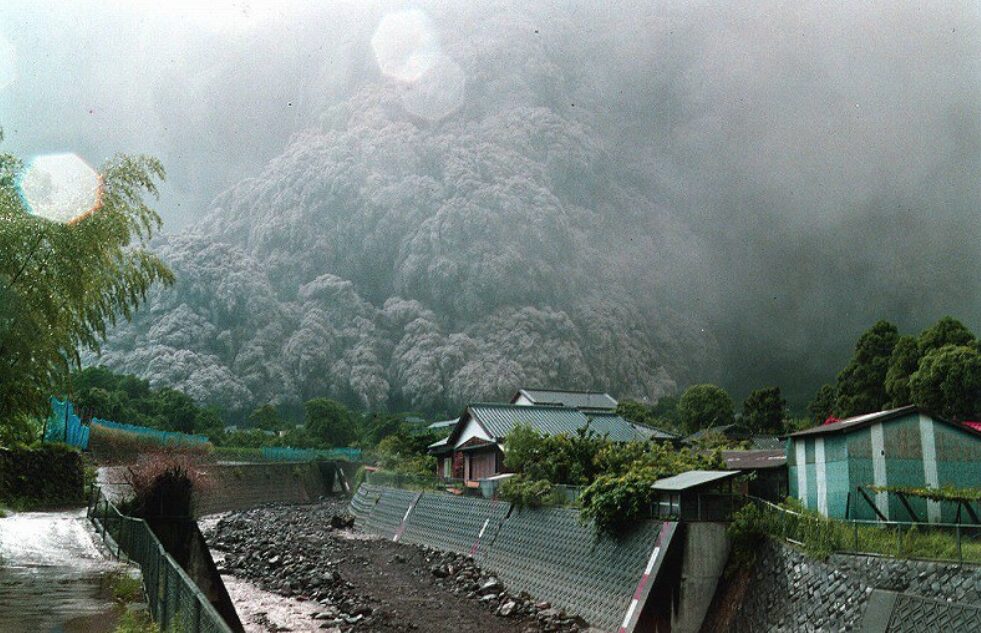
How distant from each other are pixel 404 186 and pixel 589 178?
4246 cm

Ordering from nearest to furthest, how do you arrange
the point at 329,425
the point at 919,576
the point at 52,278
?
the point at 919,576 → the point at 52,278 → the point at 329,425

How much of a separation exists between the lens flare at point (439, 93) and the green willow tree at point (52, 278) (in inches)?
6873

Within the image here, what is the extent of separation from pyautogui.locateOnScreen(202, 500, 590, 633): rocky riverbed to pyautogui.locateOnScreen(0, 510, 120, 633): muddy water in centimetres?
574

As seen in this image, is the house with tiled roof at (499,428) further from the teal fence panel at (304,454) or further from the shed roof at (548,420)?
the teal fence panel at (304,454)

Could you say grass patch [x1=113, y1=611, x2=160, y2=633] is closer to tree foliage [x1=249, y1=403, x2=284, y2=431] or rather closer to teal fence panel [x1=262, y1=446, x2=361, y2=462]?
teal fence panel [x1=262, y1=446, x2=361, y2=462]

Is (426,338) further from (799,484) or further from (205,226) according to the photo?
(799,484)

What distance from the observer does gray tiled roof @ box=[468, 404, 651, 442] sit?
137 ft

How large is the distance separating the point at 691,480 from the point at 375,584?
11754 millimetres

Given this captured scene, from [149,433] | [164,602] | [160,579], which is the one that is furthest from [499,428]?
[164,602]

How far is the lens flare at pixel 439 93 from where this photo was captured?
185500 mm

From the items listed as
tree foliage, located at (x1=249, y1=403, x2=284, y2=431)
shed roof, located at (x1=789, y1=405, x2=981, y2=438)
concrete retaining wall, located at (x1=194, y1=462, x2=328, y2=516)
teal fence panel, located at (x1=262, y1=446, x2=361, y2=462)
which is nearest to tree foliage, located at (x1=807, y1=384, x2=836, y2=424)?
teal fence panel, located at (x1=262, y1=446, x2=361, y2=462)

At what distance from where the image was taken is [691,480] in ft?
60.3

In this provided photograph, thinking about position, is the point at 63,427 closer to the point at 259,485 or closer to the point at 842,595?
the point at 259,485

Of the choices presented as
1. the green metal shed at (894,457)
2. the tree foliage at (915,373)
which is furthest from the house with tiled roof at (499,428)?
the green metal shed at (894,457)
